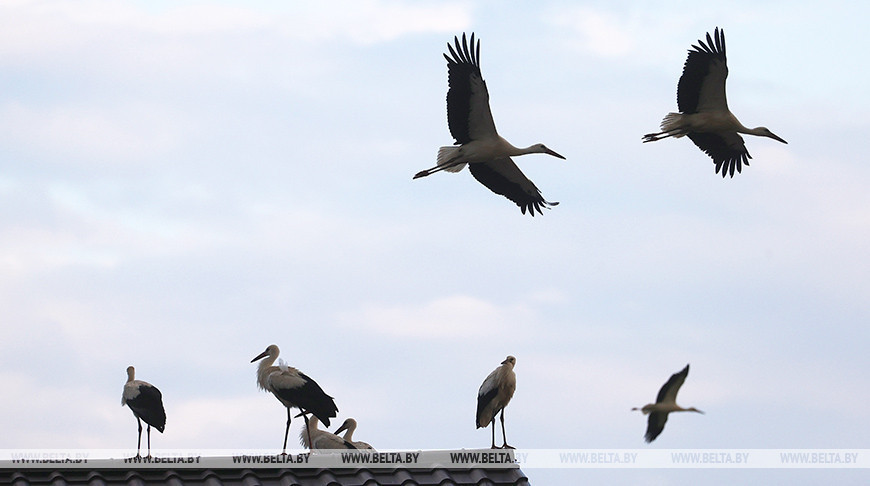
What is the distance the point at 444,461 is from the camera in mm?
8211

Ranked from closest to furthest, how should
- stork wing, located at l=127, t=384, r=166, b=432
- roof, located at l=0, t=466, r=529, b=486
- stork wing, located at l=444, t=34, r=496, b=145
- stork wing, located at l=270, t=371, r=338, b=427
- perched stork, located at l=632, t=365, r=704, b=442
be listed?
perched stork, located at l=632, t=365, r=704, b=442
roof, located at l=0, t=466, r=529, b=486
stork wing, located at l=270, t=371, r=338, b=427
stork wing, located at l=127, t=384, r=166, b=432
stork wing, located at l=444, t=34, r=496, b=145

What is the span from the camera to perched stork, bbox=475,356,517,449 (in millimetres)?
12188

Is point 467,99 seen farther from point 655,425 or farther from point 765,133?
point 655,425

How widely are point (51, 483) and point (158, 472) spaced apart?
58 cm

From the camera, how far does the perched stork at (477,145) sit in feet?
42.8

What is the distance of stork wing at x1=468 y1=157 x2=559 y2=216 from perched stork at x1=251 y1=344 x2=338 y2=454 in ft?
10.6

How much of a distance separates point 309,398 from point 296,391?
204mm

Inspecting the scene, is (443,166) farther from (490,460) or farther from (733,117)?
(490,460)

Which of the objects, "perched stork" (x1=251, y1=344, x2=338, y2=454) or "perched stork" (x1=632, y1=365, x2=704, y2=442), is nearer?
"perched stork" (x1=632, y1=365, x2=704, y2=442)

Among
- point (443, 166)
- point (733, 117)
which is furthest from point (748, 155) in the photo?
A: point (443, 166)

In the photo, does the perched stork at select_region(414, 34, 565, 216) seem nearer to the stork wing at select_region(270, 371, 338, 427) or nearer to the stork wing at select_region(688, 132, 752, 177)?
the stork wing at select_region(688, 132, 752, 177)

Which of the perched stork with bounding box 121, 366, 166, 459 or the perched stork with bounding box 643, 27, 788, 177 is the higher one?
the perched stork with bounding box 643, 27, 788, 177

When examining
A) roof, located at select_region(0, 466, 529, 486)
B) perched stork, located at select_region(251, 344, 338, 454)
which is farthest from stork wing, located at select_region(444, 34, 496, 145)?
roof, located at select_region(0, 466, 529, 486)

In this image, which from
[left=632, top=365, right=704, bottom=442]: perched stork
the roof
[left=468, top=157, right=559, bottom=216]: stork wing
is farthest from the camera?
[left=468, top=157, right=559, bottom=216]: stork wing
